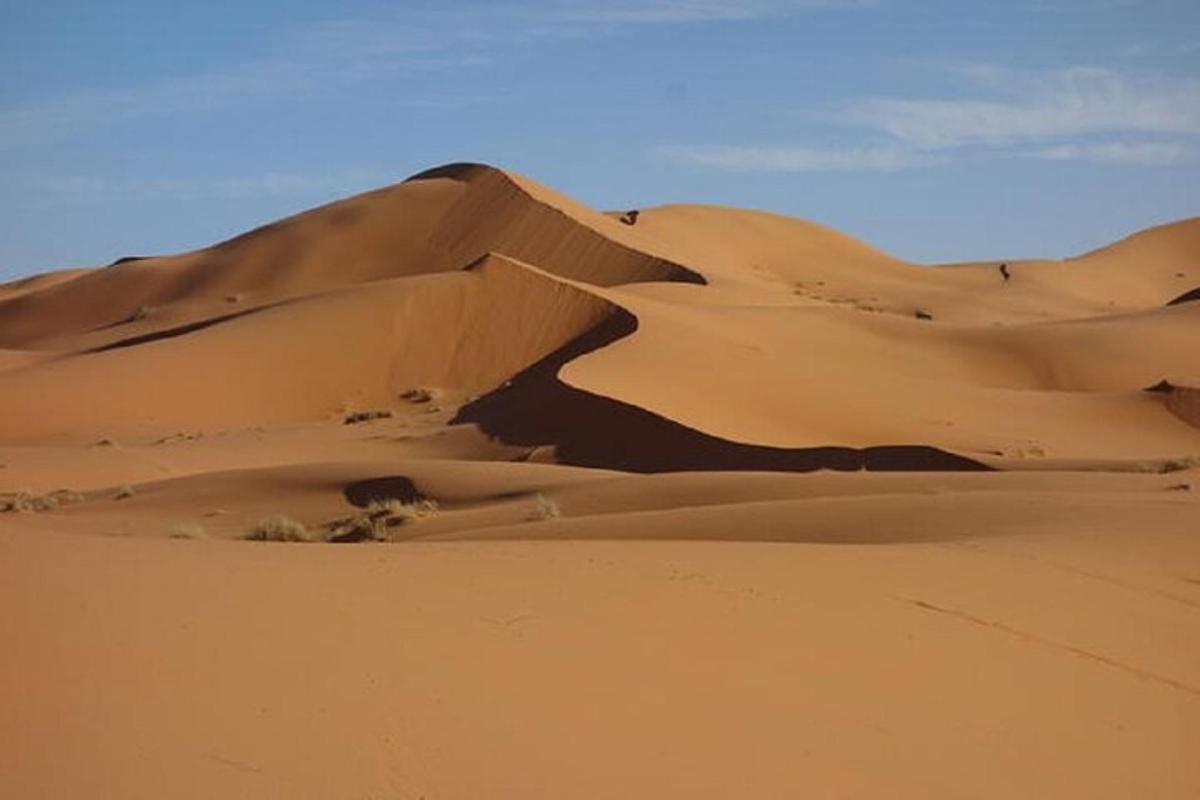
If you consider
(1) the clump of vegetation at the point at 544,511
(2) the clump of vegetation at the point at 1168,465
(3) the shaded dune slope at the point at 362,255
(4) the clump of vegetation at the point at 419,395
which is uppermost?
(3) the shaded dune slope at the point at 362,255

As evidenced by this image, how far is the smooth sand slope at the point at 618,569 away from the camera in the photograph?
604cm

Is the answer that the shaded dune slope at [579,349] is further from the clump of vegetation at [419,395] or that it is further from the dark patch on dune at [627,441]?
the clump of vegetation at [419,395]

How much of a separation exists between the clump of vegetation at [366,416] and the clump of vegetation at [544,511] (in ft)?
55.9

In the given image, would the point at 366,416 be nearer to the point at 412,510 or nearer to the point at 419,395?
the point at 419,395

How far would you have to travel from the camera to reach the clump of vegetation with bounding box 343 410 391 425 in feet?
109

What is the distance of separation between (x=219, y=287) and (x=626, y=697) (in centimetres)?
5189

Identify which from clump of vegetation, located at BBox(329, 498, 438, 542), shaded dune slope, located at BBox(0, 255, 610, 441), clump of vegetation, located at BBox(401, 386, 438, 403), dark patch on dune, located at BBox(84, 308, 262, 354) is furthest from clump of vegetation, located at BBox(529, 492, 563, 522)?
dark patch on dune, located at BBox(84, 308, 262, 354)

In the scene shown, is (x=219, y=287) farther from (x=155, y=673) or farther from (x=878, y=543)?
(x=155, y=673)

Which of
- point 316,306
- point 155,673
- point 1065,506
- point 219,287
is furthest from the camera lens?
point 219,287

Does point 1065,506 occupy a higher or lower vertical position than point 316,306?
lower

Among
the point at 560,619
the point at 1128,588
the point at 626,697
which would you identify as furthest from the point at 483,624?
the point at 1128,588

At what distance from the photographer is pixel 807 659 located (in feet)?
25.4

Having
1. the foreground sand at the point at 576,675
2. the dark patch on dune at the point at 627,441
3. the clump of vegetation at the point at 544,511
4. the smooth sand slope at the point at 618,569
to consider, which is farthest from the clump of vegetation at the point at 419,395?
the foreground sand at the point at 576,675

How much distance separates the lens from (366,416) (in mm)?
33719
